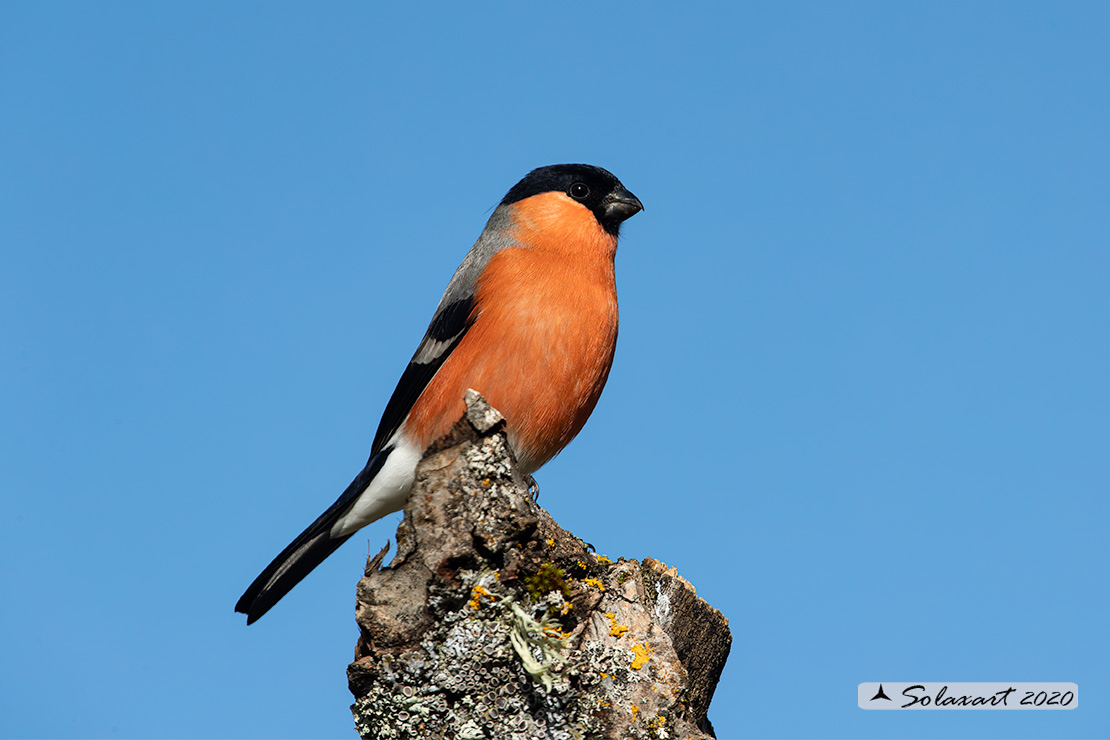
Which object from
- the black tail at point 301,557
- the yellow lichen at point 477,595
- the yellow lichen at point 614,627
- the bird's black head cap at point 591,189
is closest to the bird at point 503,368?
the black tail at point 301,557

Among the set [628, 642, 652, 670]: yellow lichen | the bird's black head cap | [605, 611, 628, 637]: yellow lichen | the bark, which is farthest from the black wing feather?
[628, 642, 652, 670]: yellow lichen

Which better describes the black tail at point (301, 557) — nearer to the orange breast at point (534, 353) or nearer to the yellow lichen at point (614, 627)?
the orange breast at point (534, 353)

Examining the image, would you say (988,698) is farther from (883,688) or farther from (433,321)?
(433,321)

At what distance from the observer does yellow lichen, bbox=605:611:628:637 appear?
352cm

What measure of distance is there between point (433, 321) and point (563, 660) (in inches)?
127

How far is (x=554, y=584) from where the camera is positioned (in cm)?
333

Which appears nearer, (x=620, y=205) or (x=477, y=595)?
(x=477, y=595)

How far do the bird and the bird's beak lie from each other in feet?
1.34

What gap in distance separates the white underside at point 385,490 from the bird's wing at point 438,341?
275mm

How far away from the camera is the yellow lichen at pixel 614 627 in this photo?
352cm

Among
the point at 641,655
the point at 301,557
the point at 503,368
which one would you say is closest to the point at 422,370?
the point at 503,368

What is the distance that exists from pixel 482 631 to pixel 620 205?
3.99 metres

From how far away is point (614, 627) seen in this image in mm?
3535

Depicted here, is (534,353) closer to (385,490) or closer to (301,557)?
(385,490)
